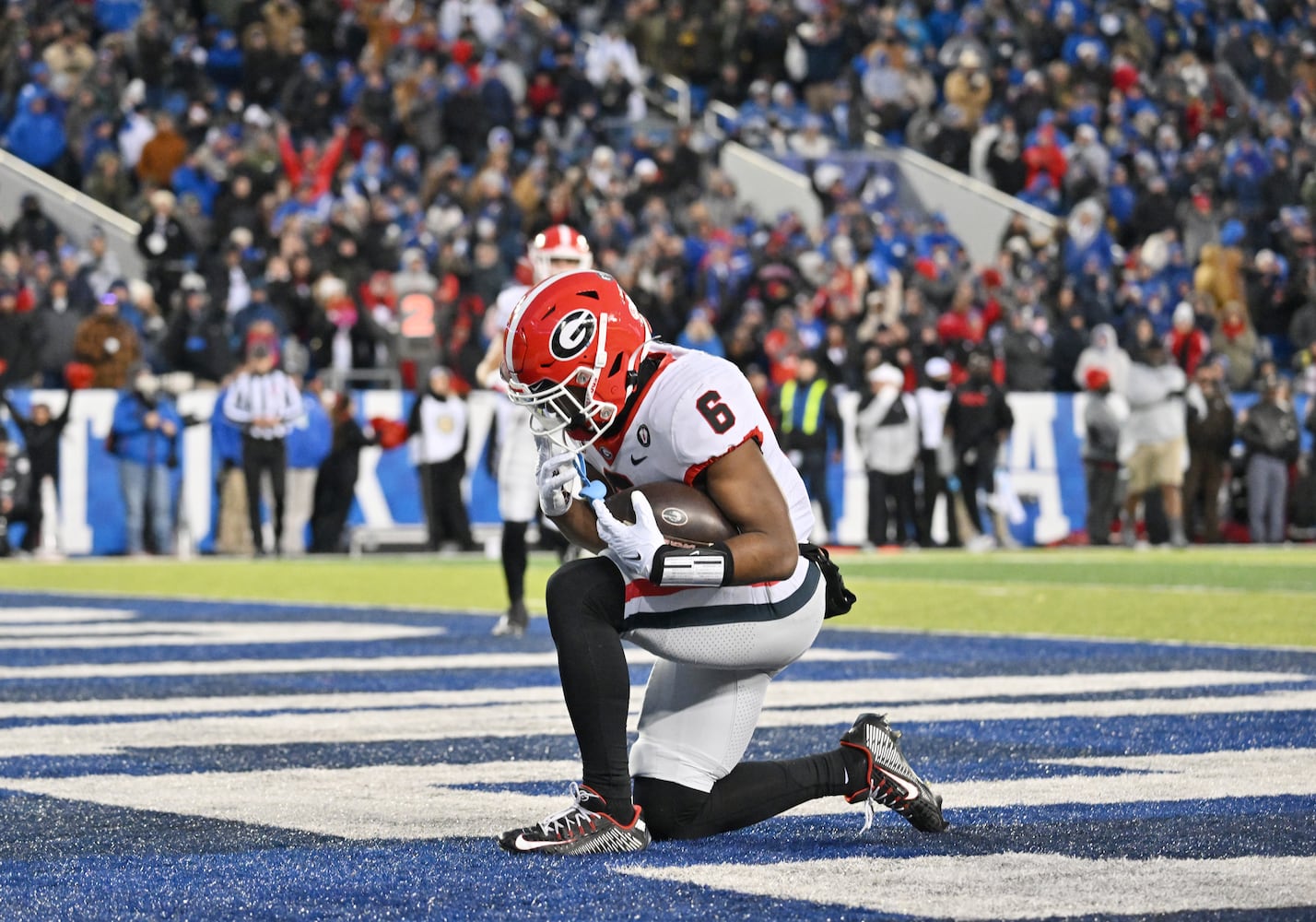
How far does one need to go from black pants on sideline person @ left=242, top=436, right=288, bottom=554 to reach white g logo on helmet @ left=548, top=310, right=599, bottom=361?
15405mm

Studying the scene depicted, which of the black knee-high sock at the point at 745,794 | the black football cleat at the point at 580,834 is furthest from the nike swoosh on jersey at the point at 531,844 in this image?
the black knee-high sock at the point at 745,794

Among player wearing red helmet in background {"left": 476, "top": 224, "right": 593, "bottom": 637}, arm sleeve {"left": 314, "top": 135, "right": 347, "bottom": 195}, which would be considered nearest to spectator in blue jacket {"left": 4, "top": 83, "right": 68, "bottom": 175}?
arm sleeve {"left": 314, "top": 135, "right": 347, "bottom": 195}

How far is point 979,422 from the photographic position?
71.8ft

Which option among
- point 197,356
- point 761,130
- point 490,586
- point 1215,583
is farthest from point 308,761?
point 761,130

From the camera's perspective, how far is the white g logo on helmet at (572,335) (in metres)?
5.11

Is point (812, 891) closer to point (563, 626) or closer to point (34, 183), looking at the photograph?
point (563, 626)

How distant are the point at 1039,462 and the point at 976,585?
22.7ft

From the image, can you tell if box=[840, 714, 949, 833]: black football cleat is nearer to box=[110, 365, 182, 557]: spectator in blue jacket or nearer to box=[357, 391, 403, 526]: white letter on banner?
box=[110, 365, 182, 557]: spectator in blue jacket

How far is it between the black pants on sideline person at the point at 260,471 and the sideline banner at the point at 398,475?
571mm

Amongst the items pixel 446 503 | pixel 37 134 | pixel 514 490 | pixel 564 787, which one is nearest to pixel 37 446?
pixel 446 503

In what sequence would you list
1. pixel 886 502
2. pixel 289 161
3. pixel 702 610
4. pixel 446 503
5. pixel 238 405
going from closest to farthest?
pixel 702 610 < pixel 238 405 < pixel 446 503 < pixel 886 502 < pixel 289 161

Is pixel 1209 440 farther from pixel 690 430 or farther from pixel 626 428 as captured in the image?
pixel 690 430

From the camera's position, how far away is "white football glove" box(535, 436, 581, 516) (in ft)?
16.5

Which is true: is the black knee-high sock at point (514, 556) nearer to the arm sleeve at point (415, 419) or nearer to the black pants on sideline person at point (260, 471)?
the black pants on sideline person at point (260, 471)
